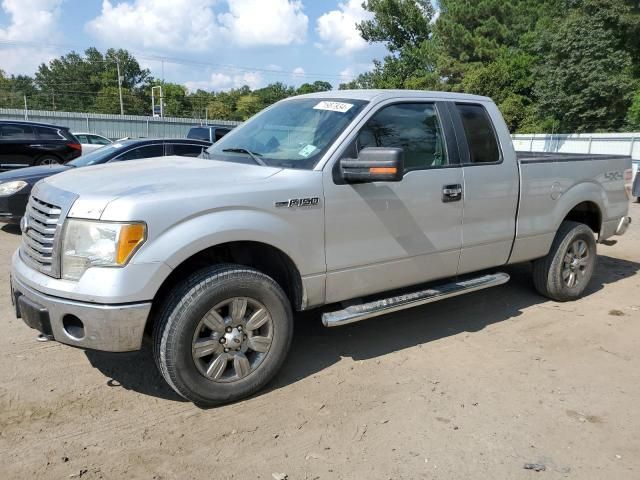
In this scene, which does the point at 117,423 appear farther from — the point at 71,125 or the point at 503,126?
the point at 71,125

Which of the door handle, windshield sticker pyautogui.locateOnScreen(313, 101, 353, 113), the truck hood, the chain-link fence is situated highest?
the chain-link fence

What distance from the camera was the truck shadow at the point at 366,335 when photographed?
3.76 meters

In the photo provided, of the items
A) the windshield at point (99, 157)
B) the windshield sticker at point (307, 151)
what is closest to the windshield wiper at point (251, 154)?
the windshield sticker at point (307, 151)

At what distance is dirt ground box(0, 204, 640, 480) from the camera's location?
9.36 ft

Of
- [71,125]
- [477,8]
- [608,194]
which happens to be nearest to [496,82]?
[477,8]

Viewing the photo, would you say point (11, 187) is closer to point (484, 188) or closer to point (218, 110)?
point (484, 188)

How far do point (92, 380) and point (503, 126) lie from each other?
12.9 feet

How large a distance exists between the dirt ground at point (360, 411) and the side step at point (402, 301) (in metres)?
0.43

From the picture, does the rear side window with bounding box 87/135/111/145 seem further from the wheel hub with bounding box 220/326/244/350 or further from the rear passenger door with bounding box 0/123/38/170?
the wheel hub with bounding box 220/326/244/350

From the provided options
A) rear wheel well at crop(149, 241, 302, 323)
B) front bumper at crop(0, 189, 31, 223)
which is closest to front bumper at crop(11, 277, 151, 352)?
rear wheel well at crop(149, 241, 302, 323)

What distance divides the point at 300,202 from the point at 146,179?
3.14 ft

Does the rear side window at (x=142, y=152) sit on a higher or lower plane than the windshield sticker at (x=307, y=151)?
lower

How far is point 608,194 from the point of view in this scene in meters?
5.74

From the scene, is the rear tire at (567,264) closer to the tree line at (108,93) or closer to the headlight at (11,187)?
the headlight at (11,187)
